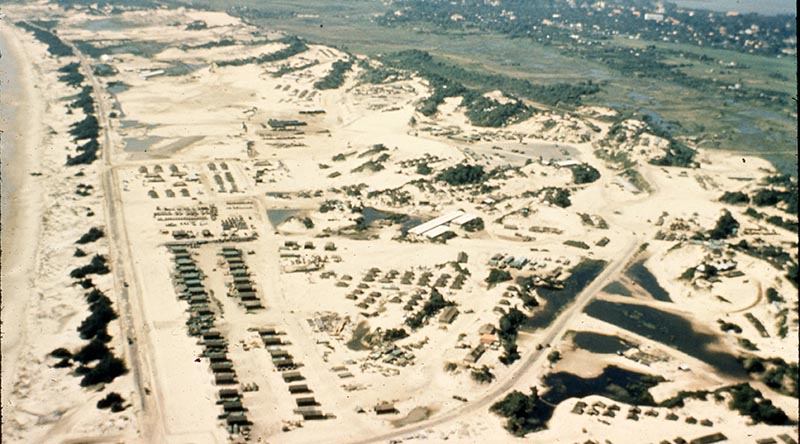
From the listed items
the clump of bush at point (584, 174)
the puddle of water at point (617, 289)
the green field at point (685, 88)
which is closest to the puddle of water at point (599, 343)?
the puddle of water at point (617, 289)

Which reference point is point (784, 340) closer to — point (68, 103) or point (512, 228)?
point (512, 228)

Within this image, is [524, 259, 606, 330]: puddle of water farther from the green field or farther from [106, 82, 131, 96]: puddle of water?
[106, 82, 131, 96]: puddle of water

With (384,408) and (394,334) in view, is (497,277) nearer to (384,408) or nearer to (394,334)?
(394,334)

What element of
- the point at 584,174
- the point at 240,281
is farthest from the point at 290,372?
the point at 584,174

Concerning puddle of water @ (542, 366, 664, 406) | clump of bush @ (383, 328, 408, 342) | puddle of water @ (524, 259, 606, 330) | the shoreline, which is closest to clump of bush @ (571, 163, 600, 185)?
puddle of water @ (524, 259, 606, 330)

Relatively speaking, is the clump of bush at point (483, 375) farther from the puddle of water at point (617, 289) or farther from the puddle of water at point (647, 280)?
the puddle of water at point (647, 280)
